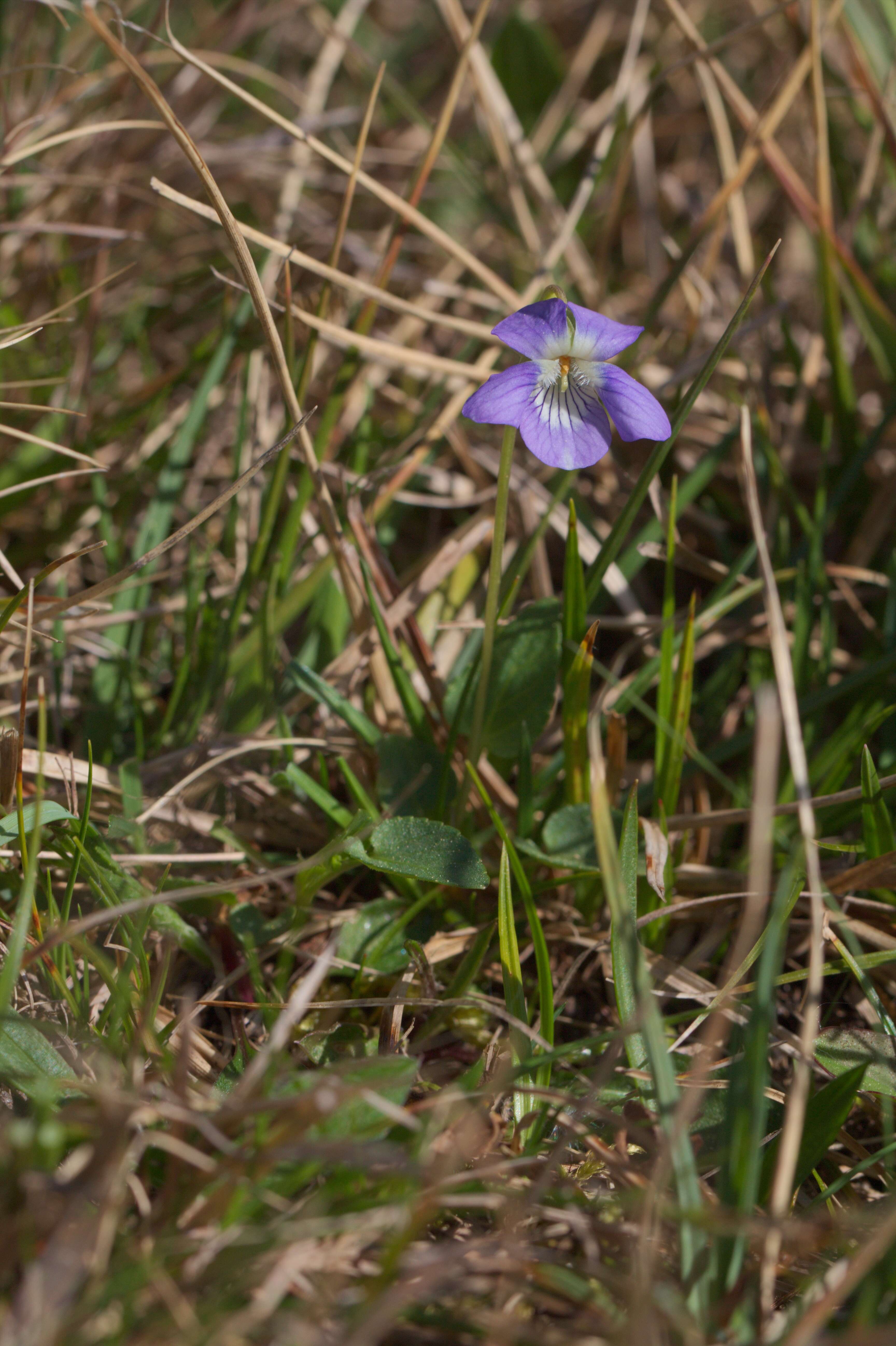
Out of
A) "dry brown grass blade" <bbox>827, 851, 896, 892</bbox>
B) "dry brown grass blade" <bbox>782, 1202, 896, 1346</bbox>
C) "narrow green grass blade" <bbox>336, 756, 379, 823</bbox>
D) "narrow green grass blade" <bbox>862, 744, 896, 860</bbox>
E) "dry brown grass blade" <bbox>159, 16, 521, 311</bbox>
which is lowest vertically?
"dry brown grass blade" <bbox>782, 1202, 896, 1346</bbox>

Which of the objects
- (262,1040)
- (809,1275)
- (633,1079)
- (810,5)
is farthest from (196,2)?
(809,1275)

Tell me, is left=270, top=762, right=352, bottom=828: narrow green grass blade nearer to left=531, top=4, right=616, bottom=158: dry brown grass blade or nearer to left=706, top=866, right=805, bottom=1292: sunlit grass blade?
left=706, top=866, right=805, bottom=1292: sunlit grass blade

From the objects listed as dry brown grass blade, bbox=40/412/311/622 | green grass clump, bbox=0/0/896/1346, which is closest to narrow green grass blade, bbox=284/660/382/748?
green grass clump, bbox=0/0/896/1346

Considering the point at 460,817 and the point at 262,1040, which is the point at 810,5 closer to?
the point at 460,817

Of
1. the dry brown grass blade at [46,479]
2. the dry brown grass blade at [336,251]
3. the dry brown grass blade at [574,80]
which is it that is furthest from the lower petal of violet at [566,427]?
the dry brown grass blade at [574,80]

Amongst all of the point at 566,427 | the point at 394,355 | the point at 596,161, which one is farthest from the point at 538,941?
the point at 596,161

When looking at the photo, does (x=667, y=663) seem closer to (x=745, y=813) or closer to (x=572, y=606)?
(x=572, y=606)

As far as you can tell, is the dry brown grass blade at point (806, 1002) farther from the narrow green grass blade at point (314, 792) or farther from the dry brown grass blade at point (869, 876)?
the narrow green grass blade at point (314, 792)
